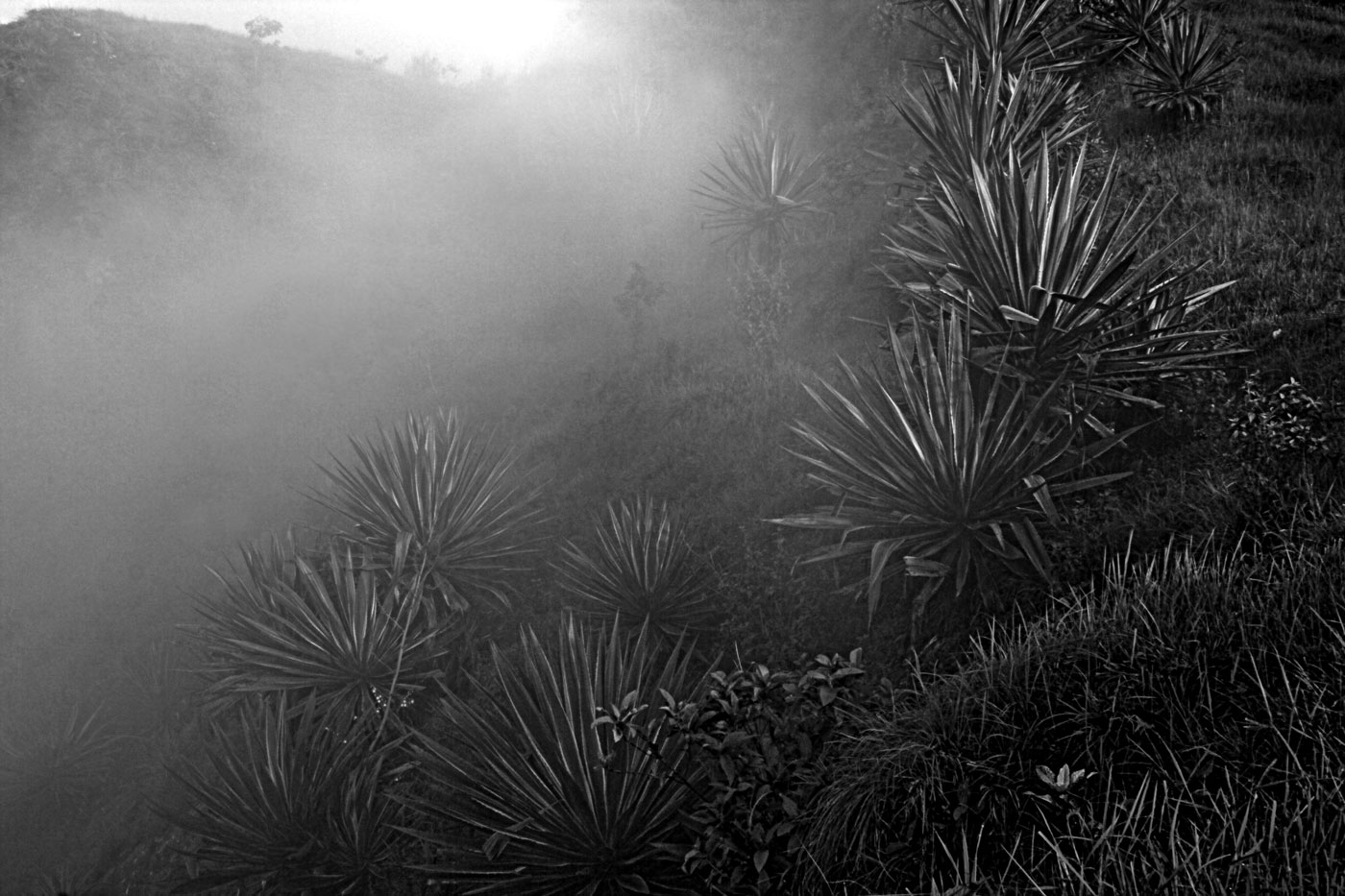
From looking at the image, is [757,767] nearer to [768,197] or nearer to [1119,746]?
[1119,746]

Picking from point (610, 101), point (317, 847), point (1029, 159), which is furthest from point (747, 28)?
point (317, 847)

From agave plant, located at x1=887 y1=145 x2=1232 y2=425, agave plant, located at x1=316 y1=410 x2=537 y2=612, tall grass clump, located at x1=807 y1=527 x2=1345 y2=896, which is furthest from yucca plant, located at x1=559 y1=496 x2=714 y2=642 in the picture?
tall grass clump, located at x1=807 y1=527 x2=1345 y2=896

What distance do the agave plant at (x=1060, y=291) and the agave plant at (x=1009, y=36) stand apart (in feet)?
12.9

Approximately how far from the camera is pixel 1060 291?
5.37 meters

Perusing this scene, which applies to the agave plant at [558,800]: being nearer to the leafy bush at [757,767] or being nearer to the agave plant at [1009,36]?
the leafy bush at [757,767]

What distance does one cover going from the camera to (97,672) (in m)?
12.2

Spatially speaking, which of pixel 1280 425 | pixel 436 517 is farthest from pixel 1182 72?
pixel 436 517

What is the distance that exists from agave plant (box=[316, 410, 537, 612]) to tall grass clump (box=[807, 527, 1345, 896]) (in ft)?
17.0

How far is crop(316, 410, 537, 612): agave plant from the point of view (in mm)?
8016

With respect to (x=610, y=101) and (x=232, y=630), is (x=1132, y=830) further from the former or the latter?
(x=610, y=101)

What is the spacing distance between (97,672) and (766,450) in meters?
10.5

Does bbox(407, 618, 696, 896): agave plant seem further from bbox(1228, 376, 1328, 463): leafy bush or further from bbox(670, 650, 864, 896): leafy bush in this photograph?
bbox(1228, 376, 1328, 463): leafy bush

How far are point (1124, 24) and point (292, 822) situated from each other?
12.3 meters

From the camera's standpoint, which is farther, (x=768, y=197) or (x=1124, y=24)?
(x=768, y=197)
